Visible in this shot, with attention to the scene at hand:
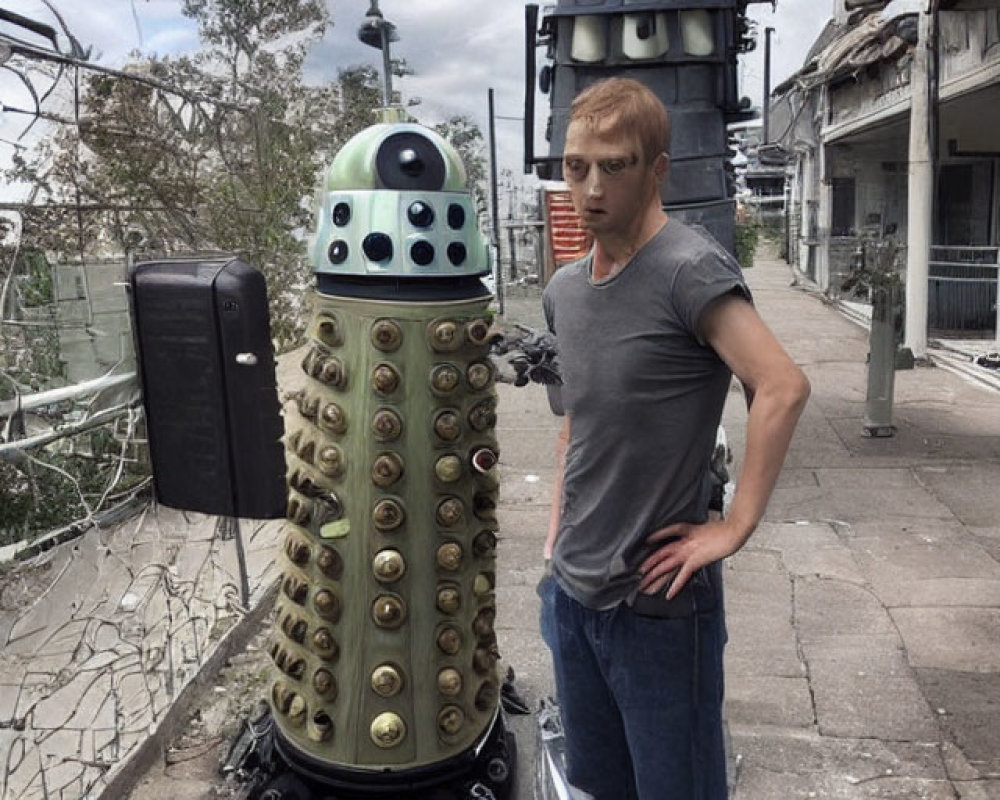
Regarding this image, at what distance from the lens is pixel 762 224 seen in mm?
38219

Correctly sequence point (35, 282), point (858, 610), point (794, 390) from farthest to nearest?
point (35, 282)
point (858, 610)
point (794, 390)

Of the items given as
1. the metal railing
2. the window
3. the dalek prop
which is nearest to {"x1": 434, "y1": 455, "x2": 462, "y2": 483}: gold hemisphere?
the dalek prop

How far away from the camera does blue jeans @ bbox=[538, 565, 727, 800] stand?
1.82 meters

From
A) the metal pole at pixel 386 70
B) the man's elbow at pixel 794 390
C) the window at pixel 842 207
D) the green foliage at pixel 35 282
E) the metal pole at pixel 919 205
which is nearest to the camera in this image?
the man's elbow at pixel 794 390

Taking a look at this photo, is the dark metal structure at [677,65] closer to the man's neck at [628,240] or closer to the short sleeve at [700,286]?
the man's neck at [628,240]

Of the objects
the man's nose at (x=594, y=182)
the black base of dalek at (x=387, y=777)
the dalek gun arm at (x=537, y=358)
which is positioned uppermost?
the man's nose at (x=594, y=182)

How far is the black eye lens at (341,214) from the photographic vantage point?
2479 millimetres

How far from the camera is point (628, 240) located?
69.7 inches

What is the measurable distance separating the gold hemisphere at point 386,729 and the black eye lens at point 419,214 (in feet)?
4.44

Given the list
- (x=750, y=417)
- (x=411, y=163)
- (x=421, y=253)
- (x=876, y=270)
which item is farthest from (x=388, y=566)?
(x=876, y=270)

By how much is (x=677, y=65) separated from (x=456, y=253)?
2.78 metres

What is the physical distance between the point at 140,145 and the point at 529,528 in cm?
311

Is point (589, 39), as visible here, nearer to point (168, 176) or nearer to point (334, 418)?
point (168, 176)

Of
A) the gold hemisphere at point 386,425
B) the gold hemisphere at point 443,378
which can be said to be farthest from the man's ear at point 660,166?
the gold hemisphere at point 386,425
